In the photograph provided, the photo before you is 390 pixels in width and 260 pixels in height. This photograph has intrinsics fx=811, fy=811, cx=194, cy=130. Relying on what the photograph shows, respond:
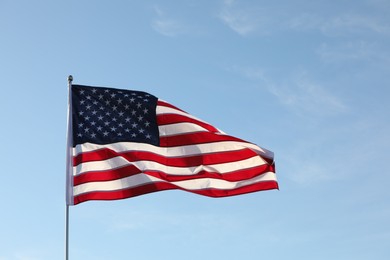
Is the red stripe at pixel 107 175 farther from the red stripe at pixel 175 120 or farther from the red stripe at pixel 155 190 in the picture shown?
the red stripe at pixel 175 120

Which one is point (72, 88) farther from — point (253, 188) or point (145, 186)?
point (253, 188)

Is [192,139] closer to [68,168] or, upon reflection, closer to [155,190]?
[155,190]

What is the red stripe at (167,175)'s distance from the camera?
84.8 feet

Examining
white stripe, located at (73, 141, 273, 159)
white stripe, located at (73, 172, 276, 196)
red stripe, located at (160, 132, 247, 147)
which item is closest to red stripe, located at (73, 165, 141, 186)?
white stripe, located at (73, 172, 276, 196)

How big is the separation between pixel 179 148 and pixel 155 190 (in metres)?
2.05

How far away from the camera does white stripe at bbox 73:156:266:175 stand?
85.8 feet

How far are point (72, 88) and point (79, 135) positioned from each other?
1779mm

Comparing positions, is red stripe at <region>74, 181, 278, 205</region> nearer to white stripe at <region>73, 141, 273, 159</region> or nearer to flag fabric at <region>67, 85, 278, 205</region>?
flag fabric at <region>67, 85, 278, 205</region>

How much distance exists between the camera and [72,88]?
90.0 feet

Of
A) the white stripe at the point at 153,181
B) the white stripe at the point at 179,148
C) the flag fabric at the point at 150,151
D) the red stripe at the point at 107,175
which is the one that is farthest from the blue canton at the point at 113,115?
the white stripe at the point at 153,181

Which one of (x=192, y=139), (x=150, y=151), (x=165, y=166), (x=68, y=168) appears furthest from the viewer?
(x=192, y=139)

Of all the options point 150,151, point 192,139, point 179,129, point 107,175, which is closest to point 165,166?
point 150,151

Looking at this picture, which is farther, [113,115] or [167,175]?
[113,115]

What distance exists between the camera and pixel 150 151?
2716 centimetres
